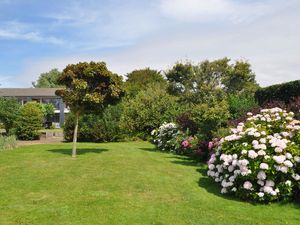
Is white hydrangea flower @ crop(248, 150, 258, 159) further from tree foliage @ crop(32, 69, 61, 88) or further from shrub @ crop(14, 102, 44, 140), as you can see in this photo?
tree foliage @ crop(32, 69, 61, 88)

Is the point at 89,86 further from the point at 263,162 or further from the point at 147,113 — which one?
the point at 147,113

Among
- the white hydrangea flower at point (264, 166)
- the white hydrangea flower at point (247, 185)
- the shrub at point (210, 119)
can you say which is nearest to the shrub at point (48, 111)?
the shrub at point (210, 119)

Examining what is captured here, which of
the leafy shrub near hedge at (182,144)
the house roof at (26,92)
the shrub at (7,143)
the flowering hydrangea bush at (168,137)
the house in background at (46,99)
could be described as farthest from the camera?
the house roof at (26,92)

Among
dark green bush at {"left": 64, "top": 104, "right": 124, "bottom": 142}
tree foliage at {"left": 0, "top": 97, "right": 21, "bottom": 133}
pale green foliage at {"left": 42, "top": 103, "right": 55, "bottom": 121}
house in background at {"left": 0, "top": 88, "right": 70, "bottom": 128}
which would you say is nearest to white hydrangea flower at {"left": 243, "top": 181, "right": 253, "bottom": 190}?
dark green bush at {"left": 64, "top": 104, "right": 124, "bottom": 142}

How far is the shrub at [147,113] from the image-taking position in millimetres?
24000

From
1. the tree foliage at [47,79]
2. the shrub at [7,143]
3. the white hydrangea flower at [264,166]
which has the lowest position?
the shrub at [7,143]

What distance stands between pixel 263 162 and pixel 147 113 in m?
16.7

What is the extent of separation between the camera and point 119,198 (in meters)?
7.52

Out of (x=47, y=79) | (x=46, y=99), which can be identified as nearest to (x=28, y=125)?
(x=46, y=99)

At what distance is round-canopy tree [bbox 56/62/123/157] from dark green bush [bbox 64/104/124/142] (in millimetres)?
9853

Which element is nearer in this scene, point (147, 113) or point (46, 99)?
point (147, 113)

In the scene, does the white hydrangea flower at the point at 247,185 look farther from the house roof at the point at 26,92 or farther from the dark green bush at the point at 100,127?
the house roof at the point at 26,92

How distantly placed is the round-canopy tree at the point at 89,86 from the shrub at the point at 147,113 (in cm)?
1050

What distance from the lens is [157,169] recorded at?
35.6ft
